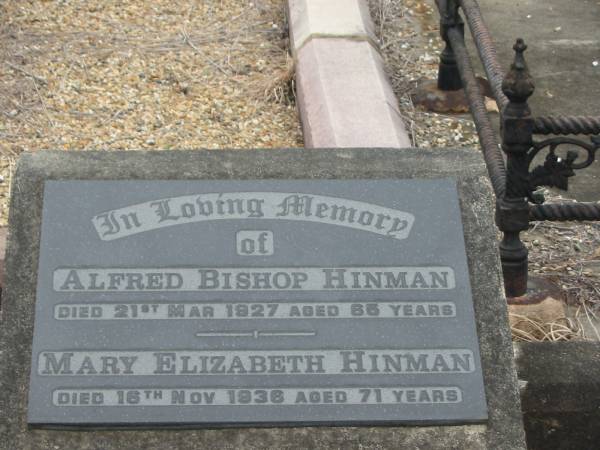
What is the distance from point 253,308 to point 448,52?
10.0 ft

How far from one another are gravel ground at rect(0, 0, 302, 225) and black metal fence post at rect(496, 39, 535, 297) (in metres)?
1.67

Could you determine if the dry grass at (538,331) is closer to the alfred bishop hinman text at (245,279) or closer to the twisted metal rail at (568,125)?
the twisted metal rail at (568,125)

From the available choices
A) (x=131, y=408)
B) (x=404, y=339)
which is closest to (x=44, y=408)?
(x=131, y=408)

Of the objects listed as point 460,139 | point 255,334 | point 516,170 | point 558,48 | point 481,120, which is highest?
point 558,48

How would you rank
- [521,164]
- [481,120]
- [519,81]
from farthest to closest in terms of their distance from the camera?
[481,120], [521,164], [519,81]

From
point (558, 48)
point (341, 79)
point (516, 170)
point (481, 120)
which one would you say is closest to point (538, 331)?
point (516, 170)

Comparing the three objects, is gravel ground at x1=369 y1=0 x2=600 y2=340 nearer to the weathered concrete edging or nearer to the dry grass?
the dry grass

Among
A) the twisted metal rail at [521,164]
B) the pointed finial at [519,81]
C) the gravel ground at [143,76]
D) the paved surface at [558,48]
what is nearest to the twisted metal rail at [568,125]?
the twisted metal rail at [521,164]

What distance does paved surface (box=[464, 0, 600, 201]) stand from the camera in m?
6.23

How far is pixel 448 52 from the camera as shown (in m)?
6.14

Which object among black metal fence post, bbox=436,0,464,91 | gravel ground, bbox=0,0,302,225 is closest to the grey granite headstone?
gravel ground, bbox=0,0,302,225

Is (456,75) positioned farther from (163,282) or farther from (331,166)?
(163,282)

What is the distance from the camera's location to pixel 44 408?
3.29 metres

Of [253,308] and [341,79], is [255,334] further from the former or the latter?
[341,79]
